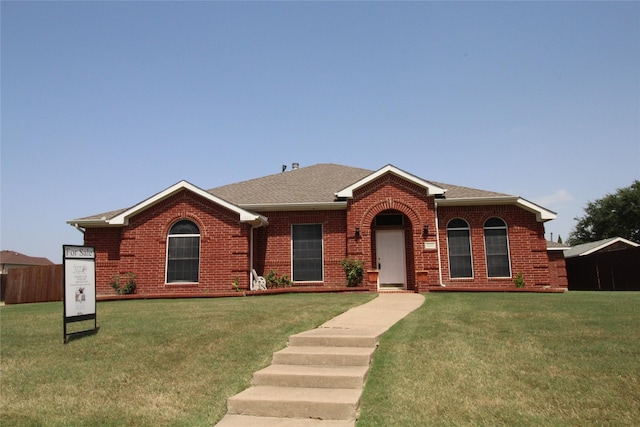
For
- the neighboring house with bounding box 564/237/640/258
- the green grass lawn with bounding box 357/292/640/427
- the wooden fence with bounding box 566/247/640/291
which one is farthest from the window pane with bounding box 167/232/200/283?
the neighboring house with bounding box 564/237/640/258

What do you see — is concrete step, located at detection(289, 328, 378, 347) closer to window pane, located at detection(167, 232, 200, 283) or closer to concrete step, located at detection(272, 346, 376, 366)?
concrete step, located at detection(272, 346, 376, 366)

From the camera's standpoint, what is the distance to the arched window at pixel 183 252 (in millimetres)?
15898

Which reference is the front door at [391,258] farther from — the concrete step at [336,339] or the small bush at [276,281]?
the concrete step at [336,339]

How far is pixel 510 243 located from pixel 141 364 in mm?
14581

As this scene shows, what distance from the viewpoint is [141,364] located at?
6383mm

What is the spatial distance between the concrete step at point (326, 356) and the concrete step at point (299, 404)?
83 cm

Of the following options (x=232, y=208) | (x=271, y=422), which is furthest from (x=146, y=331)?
(x=232, y=208)

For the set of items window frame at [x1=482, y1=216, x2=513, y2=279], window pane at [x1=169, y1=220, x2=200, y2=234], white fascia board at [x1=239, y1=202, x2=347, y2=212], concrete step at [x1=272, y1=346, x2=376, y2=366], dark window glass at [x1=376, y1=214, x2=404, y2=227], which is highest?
white fascia board at [x1=239, y1=202, x2=347, y2=212]

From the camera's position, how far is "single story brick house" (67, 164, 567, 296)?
51.7 ft

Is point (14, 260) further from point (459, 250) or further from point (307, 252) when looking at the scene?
point (459, 250)

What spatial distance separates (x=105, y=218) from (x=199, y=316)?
31.5 ft

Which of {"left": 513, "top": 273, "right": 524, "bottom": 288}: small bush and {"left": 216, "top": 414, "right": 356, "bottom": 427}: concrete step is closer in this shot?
{"left": 216, "top": 414, "right": 356, "bottom": 427}: concrete step

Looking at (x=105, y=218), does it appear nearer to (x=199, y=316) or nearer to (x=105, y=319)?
(x=105, y=319)

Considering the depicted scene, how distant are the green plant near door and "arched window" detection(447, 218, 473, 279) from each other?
3.75 meters
